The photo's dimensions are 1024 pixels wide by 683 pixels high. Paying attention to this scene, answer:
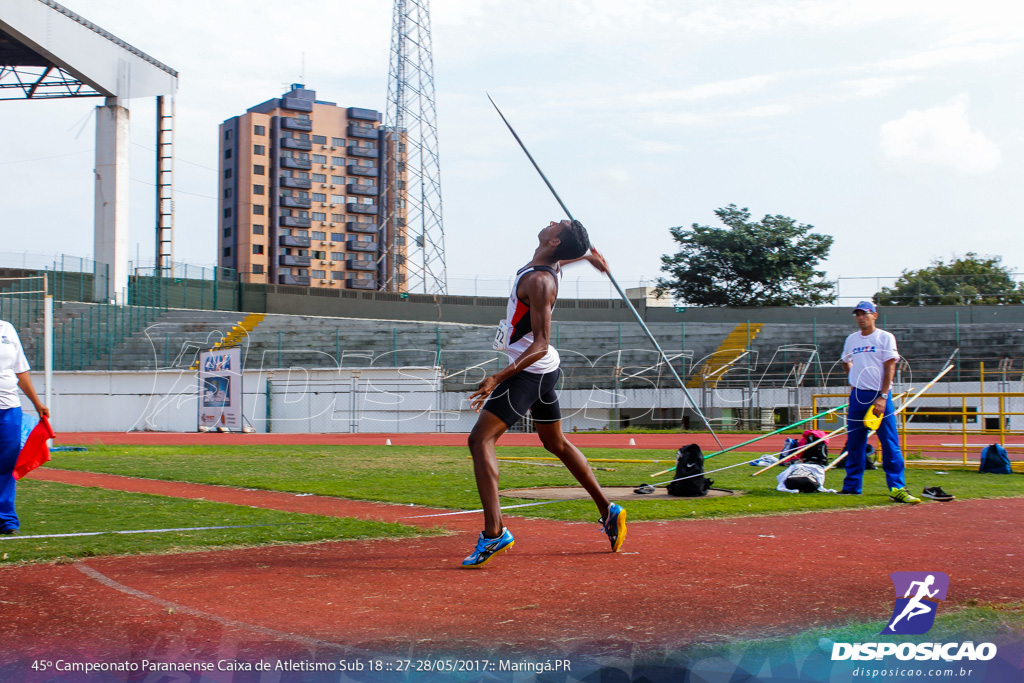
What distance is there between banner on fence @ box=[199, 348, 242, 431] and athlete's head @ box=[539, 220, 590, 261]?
21.7m

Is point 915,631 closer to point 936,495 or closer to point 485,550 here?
point 485,550

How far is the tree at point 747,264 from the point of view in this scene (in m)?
49.8

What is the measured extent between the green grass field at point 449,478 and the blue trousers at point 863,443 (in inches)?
7.8

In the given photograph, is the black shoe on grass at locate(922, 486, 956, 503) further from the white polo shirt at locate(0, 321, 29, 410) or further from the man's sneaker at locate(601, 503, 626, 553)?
the white polo shirt at locate(0, 321, 29, 410)

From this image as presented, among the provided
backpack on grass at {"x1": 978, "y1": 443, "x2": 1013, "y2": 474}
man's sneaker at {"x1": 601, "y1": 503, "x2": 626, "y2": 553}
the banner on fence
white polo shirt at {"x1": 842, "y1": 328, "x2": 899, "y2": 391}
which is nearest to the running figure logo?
man's sneaker at {"x1": 601, "y1": 503, "x2": 626, "y2": 553}

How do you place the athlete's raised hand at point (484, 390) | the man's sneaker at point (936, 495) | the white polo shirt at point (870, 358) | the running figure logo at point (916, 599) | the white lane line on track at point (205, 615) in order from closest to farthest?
the white lane line on track at point (205, 615) → the running figure logo at point (916, 599) → the athlete's raised hand at point (484, 390) → the man's sneaker at point (936, 495) → the white polo shirt at point (870, 358)

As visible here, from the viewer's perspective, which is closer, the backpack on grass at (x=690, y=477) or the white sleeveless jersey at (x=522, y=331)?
the white sleeveless jersey at (x=522, y=331)

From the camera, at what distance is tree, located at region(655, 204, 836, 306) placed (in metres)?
49.8

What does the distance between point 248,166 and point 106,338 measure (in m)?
59.6

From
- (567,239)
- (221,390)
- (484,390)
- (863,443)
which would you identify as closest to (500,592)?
(484,390)

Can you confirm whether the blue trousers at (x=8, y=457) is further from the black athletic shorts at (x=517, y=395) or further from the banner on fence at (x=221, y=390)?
the banner on fence at (x=221, y=390)

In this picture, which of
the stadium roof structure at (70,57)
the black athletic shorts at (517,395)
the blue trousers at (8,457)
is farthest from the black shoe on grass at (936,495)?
the stadium roof structure at (70,57)

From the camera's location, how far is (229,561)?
4.89 metres

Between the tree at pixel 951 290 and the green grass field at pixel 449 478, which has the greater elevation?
the tree at pixel 951 290
